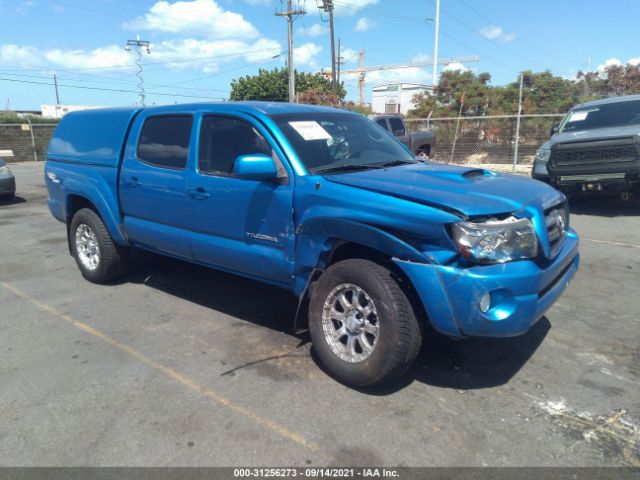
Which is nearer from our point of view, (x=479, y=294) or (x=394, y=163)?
(x=479, y=294)

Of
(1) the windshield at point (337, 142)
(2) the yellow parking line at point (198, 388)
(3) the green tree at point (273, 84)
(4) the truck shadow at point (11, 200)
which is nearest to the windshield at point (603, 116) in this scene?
(1) the windshield at point (337, 142)

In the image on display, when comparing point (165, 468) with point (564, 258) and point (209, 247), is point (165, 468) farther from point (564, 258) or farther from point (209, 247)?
point (564, 258)

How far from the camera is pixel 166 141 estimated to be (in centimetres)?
463

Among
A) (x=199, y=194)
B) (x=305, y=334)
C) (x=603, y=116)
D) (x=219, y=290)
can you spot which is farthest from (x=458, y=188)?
(x=603, y=116)

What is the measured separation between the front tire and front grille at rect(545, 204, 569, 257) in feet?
3.54

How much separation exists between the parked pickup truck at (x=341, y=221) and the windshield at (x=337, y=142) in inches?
0.6

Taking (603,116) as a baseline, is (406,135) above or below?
below

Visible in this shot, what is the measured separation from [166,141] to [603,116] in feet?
28.0

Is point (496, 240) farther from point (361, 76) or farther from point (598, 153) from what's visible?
point (361, 76)

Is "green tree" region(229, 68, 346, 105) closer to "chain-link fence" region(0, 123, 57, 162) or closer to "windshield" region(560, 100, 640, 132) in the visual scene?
"chain-link fence" region(0, 123, 57, 162)

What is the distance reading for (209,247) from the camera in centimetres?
428

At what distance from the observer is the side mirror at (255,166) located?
11.6 ft

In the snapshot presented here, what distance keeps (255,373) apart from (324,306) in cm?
70

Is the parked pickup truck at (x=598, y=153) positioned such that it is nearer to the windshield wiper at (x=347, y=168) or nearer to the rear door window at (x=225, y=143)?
the windshield wiper at (x=347, y=168)
